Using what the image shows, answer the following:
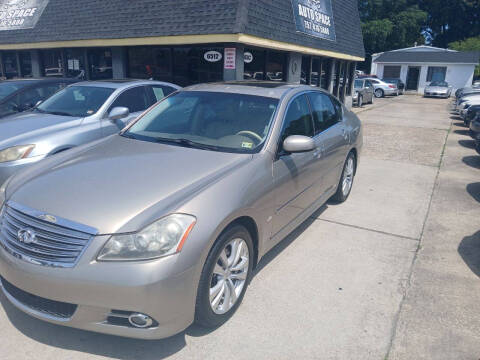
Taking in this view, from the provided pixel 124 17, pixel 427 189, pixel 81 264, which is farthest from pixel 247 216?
pixel 124 17

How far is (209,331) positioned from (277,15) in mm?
9582

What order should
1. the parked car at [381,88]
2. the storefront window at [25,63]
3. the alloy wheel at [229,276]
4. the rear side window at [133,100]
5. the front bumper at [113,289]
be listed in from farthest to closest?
1. the parked car at [381,88]
2. the storefront window at [25,63]
3. the rear side window at [133,100]
4. the alloy wheel at [229,276]
5. the front bumper at [113,289]

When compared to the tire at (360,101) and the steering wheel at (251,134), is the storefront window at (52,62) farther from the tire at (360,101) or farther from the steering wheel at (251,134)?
the tire at (360,101)

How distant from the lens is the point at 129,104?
6340 mm

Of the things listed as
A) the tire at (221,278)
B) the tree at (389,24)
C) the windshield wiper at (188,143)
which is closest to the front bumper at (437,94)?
the tree at (389,24)

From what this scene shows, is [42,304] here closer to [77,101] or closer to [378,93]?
[77,101]

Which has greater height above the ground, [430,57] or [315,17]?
[315,17]

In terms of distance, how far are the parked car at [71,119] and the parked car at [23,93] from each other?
125 centimetres

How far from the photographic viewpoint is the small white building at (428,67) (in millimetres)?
37281

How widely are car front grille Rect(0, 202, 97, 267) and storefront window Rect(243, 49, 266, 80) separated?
8.86 metres

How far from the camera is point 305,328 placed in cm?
301

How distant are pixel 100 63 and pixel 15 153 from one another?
920cm

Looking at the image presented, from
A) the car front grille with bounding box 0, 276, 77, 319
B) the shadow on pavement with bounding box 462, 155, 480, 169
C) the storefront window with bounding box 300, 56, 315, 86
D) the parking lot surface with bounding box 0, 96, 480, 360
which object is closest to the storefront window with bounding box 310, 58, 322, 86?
the storefront window with bounding box 300, 56, 315, 86

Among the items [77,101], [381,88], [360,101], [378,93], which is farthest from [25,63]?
[381,88]
